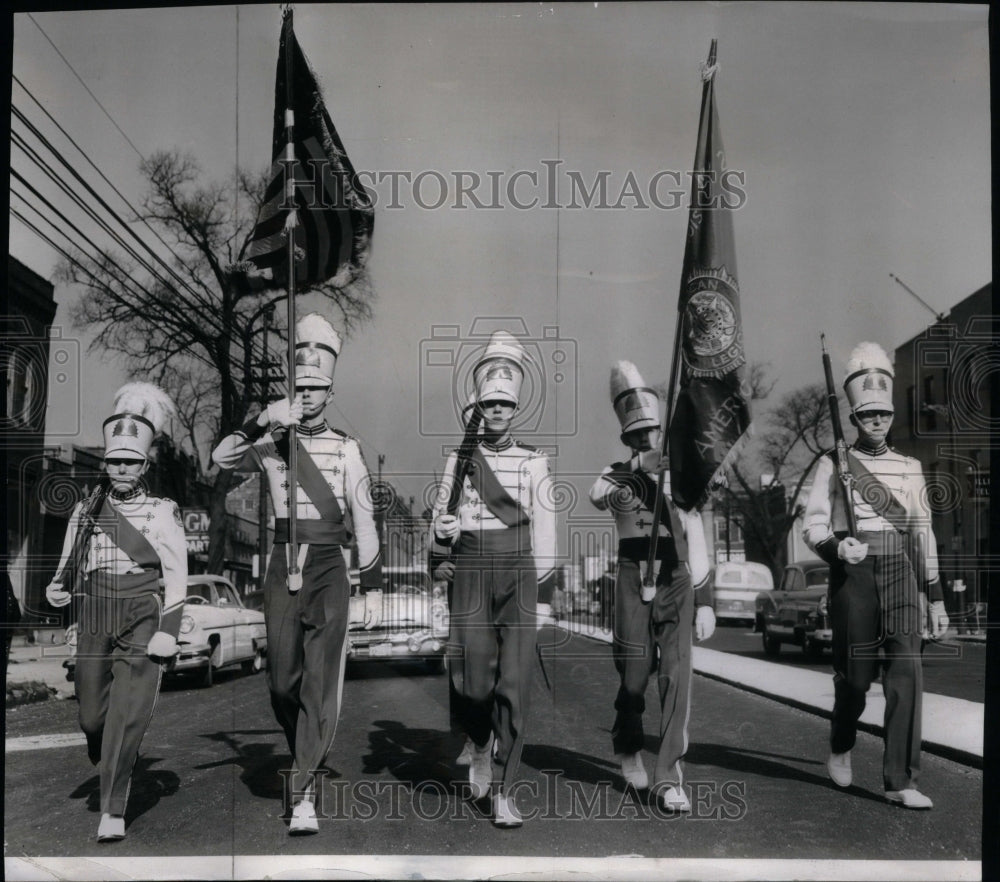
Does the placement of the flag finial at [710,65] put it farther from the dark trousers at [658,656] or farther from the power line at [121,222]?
the power line at [121,222]

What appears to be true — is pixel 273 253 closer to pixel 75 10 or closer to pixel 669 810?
pixel 75 10

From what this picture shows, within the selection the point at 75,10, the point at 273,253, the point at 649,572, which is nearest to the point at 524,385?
the point at 649,572

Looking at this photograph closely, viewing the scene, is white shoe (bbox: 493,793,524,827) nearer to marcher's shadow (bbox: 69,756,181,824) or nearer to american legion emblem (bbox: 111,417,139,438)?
marcher's shadow (bbox: 69,756,181,824)

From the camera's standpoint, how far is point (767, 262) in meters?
4.89

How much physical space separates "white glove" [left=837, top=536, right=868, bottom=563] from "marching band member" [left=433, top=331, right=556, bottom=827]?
53.1 inches

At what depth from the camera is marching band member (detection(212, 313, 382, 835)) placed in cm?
484

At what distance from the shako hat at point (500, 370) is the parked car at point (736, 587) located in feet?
4.11

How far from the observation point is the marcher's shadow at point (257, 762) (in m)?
4.82

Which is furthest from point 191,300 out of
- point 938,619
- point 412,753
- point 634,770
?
point 938,619

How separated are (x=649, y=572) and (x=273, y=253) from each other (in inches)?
91.8

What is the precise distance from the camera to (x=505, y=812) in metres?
4.76

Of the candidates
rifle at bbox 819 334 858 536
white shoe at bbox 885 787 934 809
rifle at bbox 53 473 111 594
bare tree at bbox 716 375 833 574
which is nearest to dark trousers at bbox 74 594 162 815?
rifle at bbox 53 473 111 594

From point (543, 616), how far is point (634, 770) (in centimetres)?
83

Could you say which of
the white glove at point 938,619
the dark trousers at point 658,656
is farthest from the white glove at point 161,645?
the white glove at point 938,619
